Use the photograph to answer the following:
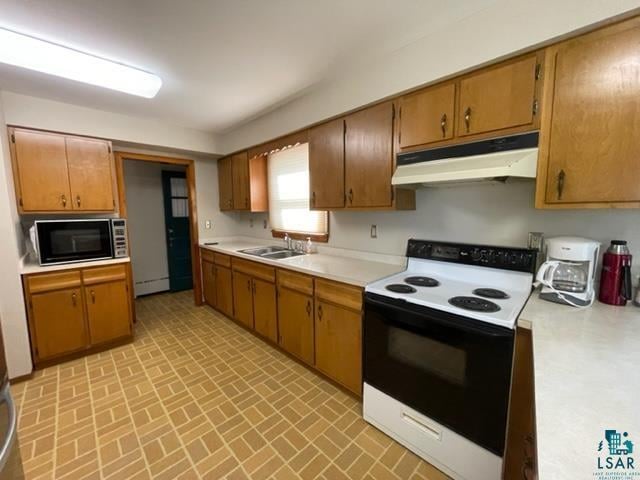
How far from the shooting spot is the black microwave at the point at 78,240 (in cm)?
244

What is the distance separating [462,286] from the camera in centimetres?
175

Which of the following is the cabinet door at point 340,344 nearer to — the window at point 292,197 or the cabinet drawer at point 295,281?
the cabinet drawer at point 295,281

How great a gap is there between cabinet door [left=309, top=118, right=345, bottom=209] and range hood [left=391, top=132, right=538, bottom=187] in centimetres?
60

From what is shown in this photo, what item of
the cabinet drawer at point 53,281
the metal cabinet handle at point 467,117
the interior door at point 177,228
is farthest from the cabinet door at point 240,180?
the metal cabinet handle at point 467,117

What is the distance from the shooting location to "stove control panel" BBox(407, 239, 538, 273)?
5.25ft

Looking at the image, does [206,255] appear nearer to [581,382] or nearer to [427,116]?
[427,116]

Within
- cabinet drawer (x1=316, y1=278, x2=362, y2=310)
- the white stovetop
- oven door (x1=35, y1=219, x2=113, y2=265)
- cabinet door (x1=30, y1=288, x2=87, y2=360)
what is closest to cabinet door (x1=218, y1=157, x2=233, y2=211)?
oven door (x1=35, y1=219, x2=113, y2=265)

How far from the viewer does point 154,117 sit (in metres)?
3.10

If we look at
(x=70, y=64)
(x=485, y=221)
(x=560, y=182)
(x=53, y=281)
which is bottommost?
(x=53, y=281)

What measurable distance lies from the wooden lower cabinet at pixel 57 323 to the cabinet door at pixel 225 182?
1.95 m

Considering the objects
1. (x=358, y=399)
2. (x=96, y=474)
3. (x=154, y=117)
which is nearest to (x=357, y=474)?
(x=358, y=399)

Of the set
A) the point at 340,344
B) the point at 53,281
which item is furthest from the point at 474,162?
the point at 53,281

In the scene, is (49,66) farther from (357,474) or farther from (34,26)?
(357,474)

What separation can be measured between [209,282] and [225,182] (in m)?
1.47
